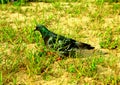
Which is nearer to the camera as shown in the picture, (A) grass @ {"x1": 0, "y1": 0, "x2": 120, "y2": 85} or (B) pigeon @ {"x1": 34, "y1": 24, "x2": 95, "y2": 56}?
(A) grass @ {"x1": 0, "y1": 0, "x2": 120, "y2": 85}

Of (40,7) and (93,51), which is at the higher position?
(40,7)

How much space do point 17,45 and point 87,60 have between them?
171 centimetres

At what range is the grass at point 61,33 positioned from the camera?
224 inches

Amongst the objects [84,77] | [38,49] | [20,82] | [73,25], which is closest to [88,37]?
[73,25]

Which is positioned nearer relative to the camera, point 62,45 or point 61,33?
point 62,45

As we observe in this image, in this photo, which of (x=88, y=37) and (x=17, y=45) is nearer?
(x=17, y=45)

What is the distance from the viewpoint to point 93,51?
265 inches

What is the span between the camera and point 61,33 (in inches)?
299

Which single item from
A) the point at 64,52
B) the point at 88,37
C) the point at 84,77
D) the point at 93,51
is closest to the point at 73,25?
the point at 88,37

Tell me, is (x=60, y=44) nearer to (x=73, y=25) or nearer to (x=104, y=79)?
(x=104, y=79)

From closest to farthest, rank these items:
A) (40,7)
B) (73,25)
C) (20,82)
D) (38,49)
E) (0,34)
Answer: (20,82)
(38,49)
(0,34)
(73,25)
(40,7)

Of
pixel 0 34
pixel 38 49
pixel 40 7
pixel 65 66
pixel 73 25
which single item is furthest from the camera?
pixel 40 7

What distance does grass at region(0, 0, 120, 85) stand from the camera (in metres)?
5.70

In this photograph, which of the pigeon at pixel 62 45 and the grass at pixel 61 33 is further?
the pigeon at pixel 62 45
